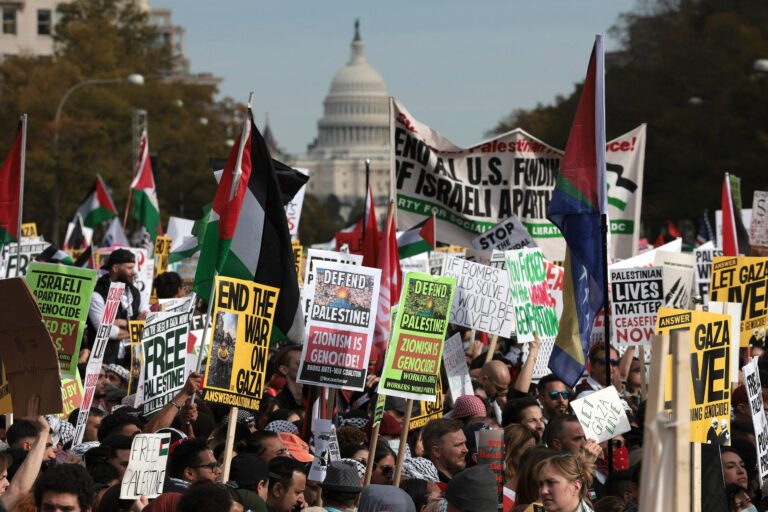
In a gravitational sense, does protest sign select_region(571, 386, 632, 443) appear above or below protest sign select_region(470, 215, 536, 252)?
below

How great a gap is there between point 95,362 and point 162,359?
1.54 ft

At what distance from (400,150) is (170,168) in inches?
2100

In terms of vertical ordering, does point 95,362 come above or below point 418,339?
below

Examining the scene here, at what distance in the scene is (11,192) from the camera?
52.2 ft

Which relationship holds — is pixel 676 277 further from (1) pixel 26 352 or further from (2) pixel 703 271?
(1) pixel 26 352

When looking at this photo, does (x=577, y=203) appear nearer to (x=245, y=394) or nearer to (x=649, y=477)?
(x=245, y=394)

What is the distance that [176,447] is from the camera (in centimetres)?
808

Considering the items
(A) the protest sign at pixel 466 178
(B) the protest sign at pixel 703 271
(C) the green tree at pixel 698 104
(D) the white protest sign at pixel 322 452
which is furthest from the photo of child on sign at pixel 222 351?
(C) the green tree at pixel 698 104

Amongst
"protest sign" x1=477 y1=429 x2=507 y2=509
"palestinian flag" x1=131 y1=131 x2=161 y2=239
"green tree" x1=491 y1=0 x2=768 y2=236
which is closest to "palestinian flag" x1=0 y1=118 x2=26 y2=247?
"protest sign" x1=477 y1=429 x2=507 y2=509

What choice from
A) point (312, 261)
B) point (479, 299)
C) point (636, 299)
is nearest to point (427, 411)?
point (312, 261)

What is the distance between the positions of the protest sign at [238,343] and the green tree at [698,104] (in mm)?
38725

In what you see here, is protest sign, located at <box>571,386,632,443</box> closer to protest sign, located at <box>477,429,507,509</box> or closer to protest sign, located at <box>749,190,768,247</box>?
protest sign, located at <box>477,429,507,509</box>

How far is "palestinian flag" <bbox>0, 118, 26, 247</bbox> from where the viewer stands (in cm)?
Result: 1553

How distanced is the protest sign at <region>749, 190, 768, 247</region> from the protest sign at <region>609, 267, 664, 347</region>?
19.6 ft
